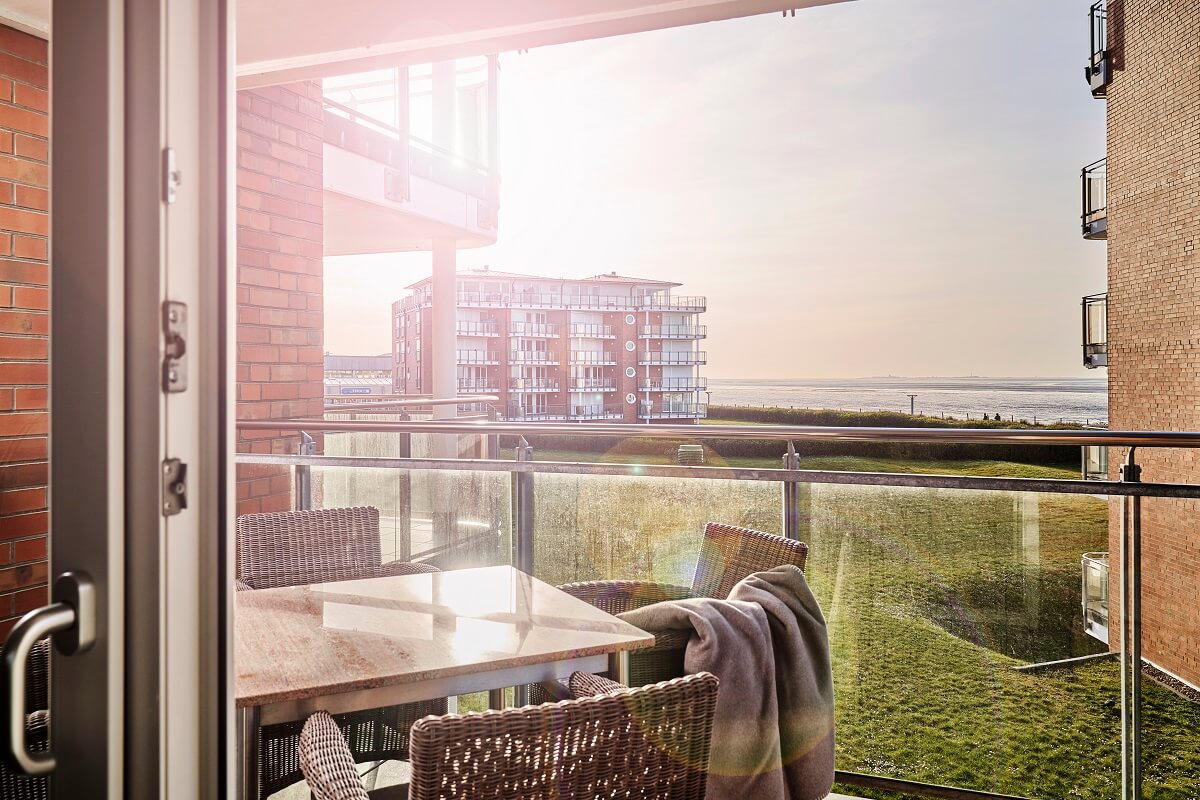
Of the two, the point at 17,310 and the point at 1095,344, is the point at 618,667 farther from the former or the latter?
the point at 1095,344

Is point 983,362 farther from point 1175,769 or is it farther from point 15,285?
point 15,285

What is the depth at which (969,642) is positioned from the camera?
2506 mm

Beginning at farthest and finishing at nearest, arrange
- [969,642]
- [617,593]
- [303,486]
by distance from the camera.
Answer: [303,486], [969,642], [617,593]

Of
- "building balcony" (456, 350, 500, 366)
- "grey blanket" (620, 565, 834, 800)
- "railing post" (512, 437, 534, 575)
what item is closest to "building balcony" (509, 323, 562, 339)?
"building balcony" (456, 350, 500, 366)

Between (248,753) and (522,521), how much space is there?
1612 mm

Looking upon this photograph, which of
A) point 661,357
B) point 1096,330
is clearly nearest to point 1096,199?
point 1096,330

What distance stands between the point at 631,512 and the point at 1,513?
197 centimetres

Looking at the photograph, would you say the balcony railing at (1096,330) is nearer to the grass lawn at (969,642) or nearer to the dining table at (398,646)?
the grass lawn at (969,642)

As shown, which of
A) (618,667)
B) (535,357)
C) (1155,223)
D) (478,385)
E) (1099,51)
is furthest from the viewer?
(535,357)

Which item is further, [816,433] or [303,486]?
[303,486]

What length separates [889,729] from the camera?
8.39 ft

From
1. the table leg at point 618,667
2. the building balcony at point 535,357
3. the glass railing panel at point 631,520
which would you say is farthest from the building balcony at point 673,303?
the table leg at point 618,667

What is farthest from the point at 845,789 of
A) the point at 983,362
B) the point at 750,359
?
the point at 983,362

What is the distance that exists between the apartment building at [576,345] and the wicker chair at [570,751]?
4212 cm
